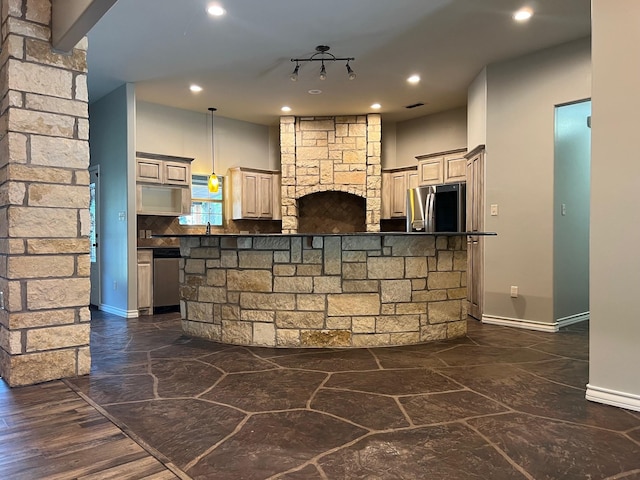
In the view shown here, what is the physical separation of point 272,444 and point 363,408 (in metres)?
0.62

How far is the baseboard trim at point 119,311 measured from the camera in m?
5.43

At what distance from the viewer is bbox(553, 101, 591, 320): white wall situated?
4.53 meters

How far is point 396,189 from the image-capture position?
7.11m

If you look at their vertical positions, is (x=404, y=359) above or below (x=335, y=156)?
below

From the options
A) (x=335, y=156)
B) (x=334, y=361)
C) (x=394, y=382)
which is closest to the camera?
(x=394, y=382)

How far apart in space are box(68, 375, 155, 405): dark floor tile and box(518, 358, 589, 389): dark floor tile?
8.47 feet

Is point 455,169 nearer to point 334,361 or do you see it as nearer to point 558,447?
point 334,361

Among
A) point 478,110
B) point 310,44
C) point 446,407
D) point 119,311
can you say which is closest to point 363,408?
point 446,407

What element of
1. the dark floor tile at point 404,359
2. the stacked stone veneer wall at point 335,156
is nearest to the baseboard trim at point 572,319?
Result: the dark floor tile at point 404,359

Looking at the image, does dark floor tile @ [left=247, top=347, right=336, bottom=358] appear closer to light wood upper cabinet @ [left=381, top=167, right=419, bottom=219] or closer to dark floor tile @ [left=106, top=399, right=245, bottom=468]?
dark floor tile @ [left=106, top=399, right=245, bottom=468]

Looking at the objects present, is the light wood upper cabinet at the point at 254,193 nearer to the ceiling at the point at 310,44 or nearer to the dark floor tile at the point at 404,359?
the ceiling at the point at 310,44

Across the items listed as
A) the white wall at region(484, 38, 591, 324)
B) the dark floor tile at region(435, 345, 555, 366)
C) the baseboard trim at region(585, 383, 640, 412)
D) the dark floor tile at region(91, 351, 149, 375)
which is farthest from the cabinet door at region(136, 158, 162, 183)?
the baseboard trim at region(585, 383, 640, 412)

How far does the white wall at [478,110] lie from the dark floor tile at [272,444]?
152 inches

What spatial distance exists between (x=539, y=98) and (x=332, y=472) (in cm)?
426
